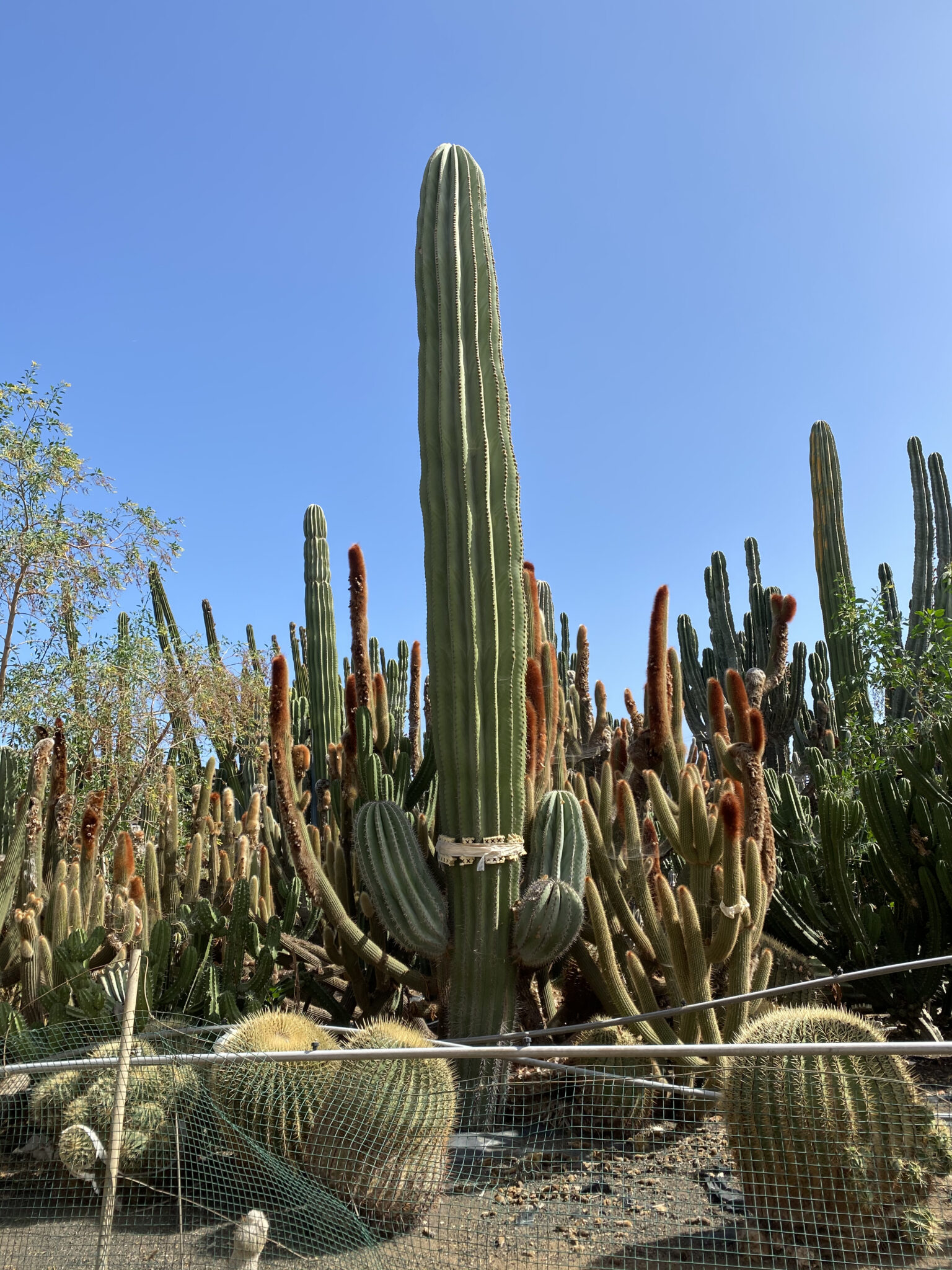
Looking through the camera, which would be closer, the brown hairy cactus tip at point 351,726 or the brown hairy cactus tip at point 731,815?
the brown hairy cactus tip at point 731,815

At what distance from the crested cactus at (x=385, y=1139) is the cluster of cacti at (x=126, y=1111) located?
2.06 ft

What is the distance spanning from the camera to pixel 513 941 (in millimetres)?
4395

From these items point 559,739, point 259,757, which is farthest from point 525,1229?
point 259,757

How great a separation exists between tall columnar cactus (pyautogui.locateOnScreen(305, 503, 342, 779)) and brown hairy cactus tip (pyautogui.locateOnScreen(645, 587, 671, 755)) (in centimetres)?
522

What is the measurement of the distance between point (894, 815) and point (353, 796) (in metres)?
3.39

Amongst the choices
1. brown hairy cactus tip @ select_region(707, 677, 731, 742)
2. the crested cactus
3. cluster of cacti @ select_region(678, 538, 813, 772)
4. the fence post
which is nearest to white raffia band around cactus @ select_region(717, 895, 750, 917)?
brown hairy cactus tip @ select_region(707, 677, 731, 742)

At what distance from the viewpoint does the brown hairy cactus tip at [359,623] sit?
5762 mm

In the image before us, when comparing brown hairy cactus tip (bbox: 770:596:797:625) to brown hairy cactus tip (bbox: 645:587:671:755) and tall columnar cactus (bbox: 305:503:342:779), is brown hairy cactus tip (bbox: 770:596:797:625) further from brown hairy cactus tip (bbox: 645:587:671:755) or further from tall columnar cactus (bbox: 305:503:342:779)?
tall columnar cactus (bbox: 305:503:342:779)

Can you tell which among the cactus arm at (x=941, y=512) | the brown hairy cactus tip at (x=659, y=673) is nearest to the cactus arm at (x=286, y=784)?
the brown hairy cactus tip at (x=659, y=673)

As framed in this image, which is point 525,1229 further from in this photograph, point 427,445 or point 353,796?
point 427,445

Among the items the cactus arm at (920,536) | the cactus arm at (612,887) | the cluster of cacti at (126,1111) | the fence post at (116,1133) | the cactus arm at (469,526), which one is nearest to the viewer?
the fence post at (116,1133)

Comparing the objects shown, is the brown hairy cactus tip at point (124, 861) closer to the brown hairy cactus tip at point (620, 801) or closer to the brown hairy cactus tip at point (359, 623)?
the brown hairy cactus tip at point (359, 623)

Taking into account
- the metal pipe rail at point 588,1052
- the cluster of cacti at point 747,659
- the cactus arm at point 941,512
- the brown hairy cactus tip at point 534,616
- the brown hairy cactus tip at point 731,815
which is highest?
the cactus arm at point 941,512

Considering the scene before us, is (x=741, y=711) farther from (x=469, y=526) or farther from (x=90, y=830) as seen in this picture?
(x=90, y=830)
